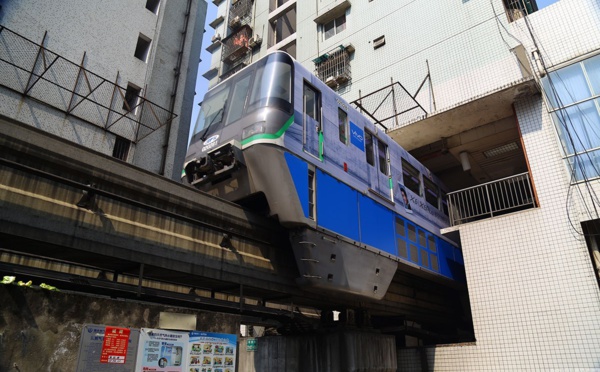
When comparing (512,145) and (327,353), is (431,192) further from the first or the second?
(327,353)

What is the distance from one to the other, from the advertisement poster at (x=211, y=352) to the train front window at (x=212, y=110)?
12.6ft

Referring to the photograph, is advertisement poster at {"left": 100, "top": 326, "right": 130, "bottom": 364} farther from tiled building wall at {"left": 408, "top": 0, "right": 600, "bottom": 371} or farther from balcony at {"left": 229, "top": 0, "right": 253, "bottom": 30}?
balcony at {"left": 229, "top": 0, "right": 253, "bottom": 30}

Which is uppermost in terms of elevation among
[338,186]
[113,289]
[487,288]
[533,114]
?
[533,114]

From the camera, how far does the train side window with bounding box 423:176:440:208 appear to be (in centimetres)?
1144

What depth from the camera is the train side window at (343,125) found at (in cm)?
795

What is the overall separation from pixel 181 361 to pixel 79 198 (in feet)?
7.35

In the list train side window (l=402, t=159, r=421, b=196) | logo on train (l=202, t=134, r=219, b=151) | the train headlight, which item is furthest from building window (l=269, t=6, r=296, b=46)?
the train headlight

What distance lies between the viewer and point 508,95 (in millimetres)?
9891

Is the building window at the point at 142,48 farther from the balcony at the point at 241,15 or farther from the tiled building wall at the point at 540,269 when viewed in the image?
the tiled building wall at the point at 540,269

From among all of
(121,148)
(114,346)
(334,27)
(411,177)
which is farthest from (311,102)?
(334,27)

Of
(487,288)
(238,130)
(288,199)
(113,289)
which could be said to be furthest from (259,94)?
(487,288)

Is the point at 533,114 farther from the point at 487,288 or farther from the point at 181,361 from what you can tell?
the point at 181,361

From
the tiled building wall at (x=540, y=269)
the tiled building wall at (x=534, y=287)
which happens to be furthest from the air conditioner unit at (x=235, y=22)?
the tiled building wall at (x=534, y=287)

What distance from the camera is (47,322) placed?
396 centimetres
